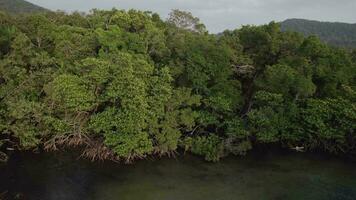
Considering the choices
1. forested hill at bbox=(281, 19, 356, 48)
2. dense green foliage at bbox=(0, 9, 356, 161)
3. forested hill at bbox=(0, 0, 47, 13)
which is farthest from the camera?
forested hill at bbox=(281, 19, 356, 48)

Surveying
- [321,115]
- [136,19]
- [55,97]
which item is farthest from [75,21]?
[321,115]

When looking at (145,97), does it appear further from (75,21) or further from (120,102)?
(75,21)

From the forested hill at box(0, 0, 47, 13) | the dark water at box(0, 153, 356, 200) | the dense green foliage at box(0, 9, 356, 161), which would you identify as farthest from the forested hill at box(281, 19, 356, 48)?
the dark water at box(0, 153, 356, 200)

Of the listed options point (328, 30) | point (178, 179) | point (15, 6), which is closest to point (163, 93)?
point (178, 179)

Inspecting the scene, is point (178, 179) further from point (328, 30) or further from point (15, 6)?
point (328, 30)

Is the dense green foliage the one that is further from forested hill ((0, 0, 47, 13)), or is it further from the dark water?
forested hill ((0, 0, 47, 13))

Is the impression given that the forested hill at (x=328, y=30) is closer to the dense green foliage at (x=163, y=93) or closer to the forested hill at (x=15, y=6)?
the forested hill at (x=15, y=6)
